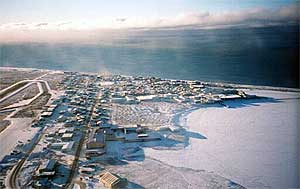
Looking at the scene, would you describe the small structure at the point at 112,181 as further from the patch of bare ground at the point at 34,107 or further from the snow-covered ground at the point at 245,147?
the patch of bare ground at the point at 34,107

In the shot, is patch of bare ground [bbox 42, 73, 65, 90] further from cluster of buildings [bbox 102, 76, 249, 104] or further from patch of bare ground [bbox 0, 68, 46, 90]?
cluster of buildings [bbox 102, 76, 249, 104]

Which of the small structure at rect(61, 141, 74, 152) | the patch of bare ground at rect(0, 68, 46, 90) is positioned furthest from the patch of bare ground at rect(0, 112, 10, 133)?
the patch of bare ground at rect(0, 68, 46, 90)

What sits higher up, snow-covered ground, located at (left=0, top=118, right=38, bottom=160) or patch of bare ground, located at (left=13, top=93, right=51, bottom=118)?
patch of bare ground, located at (left=13, top=93, right=51, bottom=118)

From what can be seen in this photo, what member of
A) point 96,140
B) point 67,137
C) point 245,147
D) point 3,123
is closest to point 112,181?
point 96,140

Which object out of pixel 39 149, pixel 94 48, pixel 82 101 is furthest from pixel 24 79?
pixel 94 48

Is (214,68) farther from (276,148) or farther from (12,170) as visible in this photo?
(12,170)

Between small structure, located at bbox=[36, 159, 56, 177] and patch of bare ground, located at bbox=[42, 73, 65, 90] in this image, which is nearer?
small structure, located at bbox=[36, 159, 56, 177]
